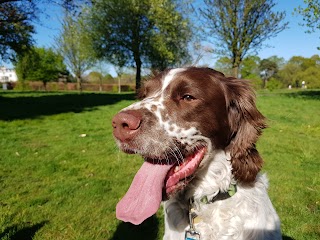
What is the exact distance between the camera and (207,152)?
2.43 meters

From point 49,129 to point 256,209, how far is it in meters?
8.58

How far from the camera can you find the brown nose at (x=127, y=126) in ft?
7.09

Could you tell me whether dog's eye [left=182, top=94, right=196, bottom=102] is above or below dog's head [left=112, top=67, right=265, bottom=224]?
above

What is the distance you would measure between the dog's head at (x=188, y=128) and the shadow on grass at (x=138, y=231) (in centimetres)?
149

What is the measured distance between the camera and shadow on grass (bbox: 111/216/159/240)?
369cm

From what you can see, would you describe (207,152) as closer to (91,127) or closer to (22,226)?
(22,226)

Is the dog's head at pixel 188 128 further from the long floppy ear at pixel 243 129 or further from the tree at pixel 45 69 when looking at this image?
the tree at pixel 45 69

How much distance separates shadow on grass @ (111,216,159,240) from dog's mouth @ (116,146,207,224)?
1.44 meters

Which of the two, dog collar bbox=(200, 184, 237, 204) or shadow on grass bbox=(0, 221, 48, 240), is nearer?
dog collar bbox=(200, 184, 237, 204)

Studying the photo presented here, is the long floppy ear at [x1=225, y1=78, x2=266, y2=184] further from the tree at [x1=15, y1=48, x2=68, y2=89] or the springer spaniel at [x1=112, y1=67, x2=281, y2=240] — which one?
the tree at [x1=15, y1=48, x2=68, y2=89]

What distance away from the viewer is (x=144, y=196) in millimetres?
2354

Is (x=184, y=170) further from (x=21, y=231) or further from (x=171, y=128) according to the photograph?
(x=21, y=231)

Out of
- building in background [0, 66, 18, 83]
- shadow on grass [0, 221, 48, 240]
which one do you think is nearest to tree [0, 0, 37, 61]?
building in background [0, 66, 18, 83]

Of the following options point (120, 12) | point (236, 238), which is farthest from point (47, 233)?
point (120, 12)
